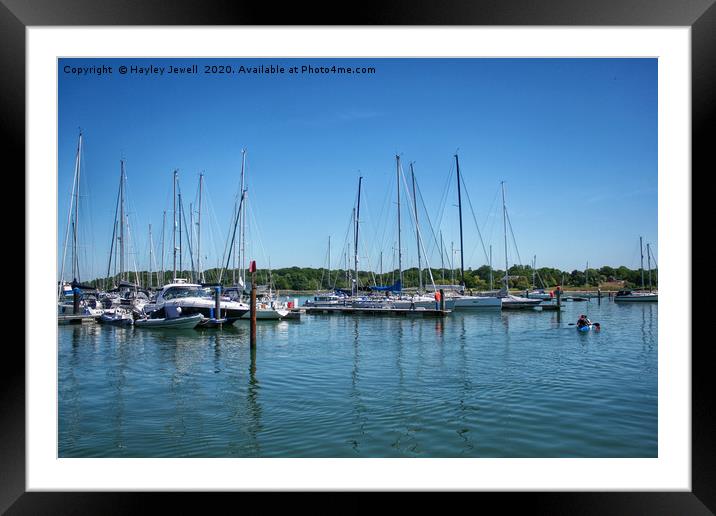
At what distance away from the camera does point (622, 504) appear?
367 cm

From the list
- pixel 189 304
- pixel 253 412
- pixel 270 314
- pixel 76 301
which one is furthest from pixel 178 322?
pixel 253 412

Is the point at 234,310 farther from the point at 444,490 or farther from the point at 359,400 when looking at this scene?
the point at 444,490

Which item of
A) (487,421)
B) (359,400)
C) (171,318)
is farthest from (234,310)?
(487,421)

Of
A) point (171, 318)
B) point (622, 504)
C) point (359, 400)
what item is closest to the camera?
point (622, 504)

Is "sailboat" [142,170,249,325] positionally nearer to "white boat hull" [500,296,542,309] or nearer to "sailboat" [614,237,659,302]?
"white boat hull" [500,296,542,309]

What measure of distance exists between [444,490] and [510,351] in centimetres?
1029

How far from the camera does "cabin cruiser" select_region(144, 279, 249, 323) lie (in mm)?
19328

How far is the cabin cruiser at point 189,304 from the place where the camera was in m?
19.3

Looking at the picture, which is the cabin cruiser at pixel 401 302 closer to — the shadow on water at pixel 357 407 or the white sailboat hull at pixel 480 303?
the white sailboat hull at pixel 480 303

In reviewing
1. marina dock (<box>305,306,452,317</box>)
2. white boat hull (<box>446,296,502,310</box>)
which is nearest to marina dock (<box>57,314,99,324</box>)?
marina dock (<box>305,306,452,317</box>)

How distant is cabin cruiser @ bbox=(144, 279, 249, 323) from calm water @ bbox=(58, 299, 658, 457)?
3181mm

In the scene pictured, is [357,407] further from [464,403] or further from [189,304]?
[189,304]
